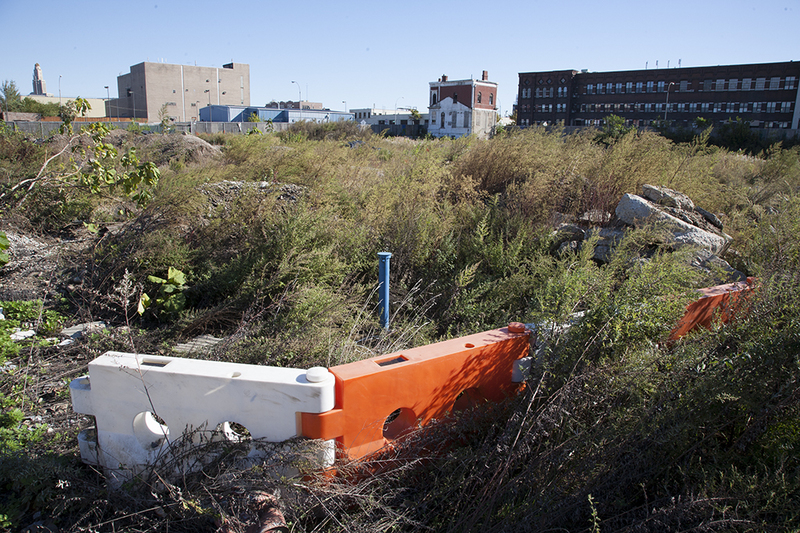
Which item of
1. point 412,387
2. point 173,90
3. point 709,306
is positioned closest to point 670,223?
point 709,306

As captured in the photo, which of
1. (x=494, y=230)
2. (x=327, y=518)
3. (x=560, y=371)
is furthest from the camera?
(x=494, y=230)

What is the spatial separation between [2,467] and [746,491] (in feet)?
13.4

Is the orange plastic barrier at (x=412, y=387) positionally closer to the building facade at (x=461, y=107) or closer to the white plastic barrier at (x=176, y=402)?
the white plastic barrier at (x=176, y=402)

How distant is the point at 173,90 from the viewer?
72.9 metres

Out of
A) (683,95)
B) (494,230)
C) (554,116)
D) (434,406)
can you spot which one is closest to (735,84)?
(683,95)

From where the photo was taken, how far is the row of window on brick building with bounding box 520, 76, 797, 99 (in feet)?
183

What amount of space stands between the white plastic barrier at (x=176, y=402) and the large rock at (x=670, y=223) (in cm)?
493

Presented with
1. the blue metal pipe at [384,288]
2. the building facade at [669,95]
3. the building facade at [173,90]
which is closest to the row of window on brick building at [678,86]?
the building facade at [669,95]

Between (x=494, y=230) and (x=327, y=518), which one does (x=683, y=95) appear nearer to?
(x=494, y=230)

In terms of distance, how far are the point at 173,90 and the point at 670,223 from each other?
3218 inches

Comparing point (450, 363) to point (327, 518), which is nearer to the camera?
point (327, 518)

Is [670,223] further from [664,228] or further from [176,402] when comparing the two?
[176,402]

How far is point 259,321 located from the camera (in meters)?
4.19

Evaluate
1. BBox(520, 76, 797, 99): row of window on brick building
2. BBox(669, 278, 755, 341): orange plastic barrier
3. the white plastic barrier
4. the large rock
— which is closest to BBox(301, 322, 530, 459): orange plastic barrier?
the white plastic barrier
